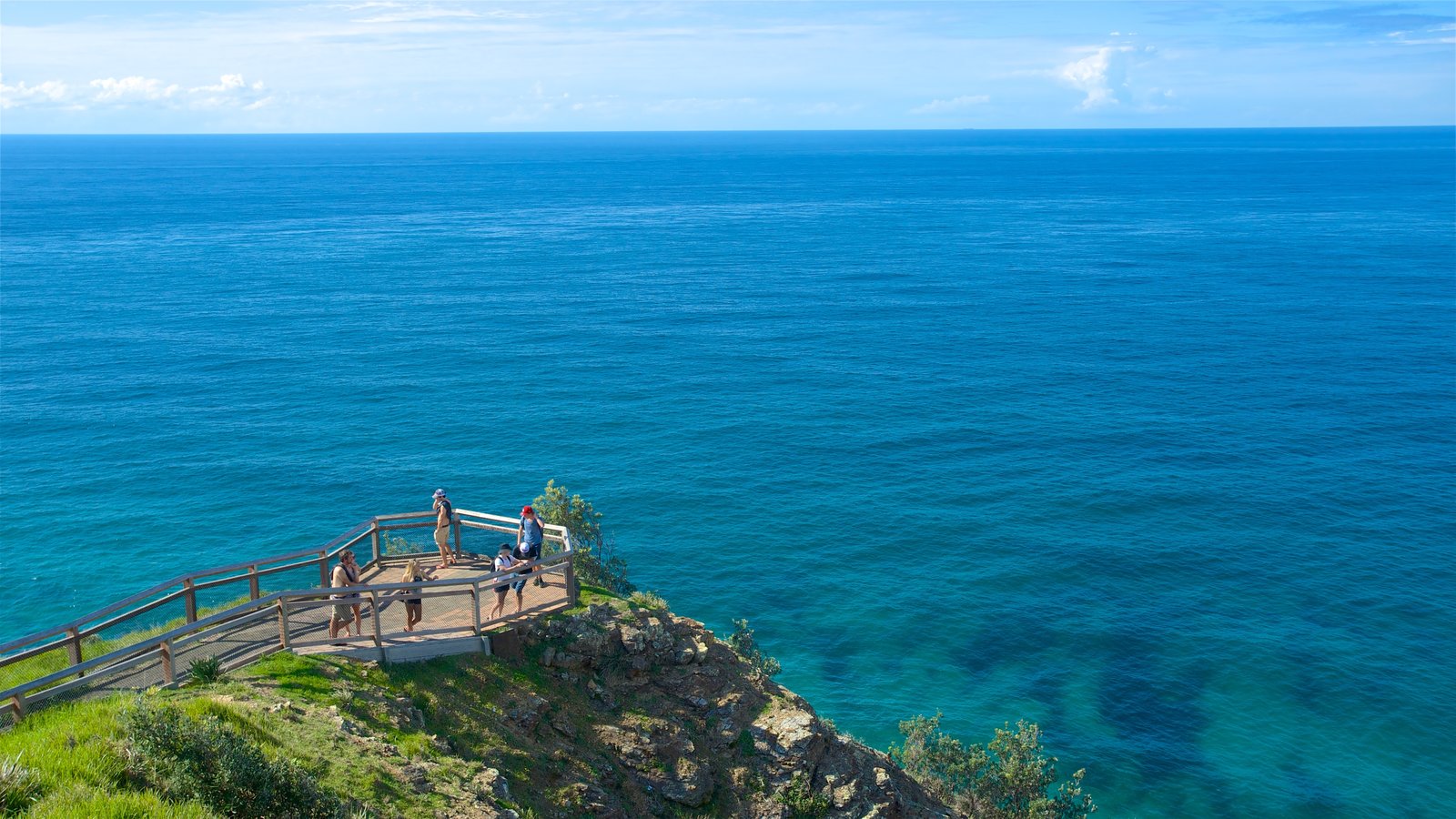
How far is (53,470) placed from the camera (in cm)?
5484

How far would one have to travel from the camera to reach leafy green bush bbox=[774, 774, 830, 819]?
20938mm

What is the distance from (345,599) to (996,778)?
65.2 ft

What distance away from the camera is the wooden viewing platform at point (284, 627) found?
16.8 metres

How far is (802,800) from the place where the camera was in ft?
69.2

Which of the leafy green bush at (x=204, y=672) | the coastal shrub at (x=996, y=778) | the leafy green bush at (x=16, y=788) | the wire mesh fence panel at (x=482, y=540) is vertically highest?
A: the leafy green bush at (x=16, y=788)

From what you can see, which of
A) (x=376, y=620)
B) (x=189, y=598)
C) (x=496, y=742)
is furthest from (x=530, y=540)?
(x=189, y=598)

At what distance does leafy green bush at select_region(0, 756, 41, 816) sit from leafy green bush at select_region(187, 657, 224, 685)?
4656 mm

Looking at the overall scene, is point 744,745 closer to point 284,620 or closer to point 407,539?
point 284,620

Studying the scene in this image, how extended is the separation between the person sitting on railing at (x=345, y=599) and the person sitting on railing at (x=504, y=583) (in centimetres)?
252

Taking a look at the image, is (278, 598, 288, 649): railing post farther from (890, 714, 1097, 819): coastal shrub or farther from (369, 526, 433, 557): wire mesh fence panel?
(890, 714, 1097, 819): coastal shrub

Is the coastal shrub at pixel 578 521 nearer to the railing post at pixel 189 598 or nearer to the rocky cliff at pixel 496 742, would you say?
the rocky cliff at pixel 496 742

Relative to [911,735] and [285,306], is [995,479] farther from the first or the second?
[285,306]

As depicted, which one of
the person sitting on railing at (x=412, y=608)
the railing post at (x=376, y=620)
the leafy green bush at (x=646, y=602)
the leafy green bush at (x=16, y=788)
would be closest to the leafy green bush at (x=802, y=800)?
the leafy green bush at (x=646, y=602)

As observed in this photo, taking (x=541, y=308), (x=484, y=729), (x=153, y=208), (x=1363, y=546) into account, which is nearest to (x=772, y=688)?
(x=484, y=729)
